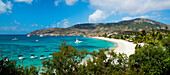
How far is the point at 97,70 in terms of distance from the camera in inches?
585

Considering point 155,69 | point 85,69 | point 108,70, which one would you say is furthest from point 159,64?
point 85,69

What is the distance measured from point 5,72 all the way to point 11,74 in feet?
2.17

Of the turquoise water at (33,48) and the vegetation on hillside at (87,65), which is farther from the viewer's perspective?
the turquoise water at (33,48)

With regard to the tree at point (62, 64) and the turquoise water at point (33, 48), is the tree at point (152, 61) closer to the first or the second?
the tree at point (62, 64)

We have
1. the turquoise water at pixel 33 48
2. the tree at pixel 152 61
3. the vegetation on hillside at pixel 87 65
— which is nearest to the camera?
the vegetation on hillside at pixel 87 65

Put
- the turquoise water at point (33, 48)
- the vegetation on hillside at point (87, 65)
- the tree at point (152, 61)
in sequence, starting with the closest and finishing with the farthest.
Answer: the vegetation on hillside at point (87, 65) → the tree at point (152, 61) → the turquoise water at point (33, 48)

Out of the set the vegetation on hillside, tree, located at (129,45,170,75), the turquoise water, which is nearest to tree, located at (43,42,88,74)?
the vegetation on hillside

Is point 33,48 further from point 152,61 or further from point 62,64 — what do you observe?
point 152,61

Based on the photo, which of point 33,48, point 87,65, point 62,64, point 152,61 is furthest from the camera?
point 33,48

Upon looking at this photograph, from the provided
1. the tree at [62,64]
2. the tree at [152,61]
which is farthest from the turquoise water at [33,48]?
the tree at [152,61]

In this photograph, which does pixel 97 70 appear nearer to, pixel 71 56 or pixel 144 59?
pixel 71 56

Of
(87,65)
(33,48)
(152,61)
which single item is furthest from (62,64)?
(33,48)

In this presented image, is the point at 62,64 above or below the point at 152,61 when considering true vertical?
above

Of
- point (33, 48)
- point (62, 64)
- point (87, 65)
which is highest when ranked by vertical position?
point (62, 64)
